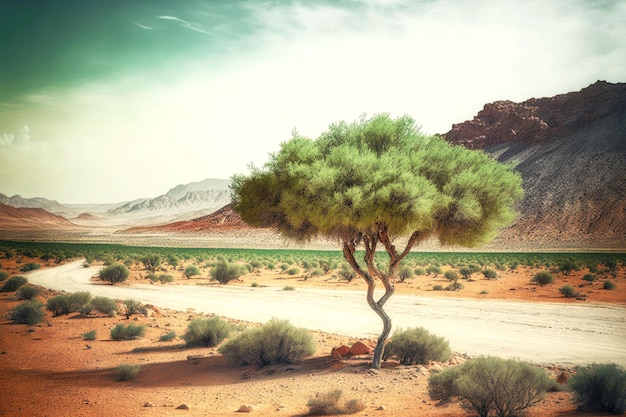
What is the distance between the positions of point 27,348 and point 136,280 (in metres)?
27.7

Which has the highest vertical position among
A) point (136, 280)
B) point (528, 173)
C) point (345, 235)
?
point (528, 173)

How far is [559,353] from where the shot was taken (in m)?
15.8

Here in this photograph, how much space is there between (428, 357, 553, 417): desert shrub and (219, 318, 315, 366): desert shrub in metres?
5.89

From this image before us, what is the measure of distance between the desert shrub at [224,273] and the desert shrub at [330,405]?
33612mm

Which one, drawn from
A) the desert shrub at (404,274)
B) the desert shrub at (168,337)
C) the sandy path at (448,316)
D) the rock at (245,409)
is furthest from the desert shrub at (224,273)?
the rock at (245,409)

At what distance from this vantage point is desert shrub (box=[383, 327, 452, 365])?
44.4 feet

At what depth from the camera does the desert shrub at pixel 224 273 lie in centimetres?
4266

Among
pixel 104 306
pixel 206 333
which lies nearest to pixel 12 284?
pixel 104 306

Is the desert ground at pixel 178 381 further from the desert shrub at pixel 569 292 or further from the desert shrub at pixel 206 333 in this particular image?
the desert shrub at pixel 569 292

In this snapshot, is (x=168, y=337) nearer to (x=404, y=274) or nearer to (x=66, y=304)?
(x=66, y=304)

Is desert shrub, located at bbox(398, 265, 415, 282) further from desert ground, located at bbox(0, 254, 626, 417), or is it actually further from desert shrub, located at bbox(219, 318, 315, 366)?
desert shrub, located at bbox(219, 318, 315, 366)

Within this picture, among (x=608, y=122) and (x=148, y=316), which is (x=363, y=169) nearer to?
(x=148, y=316)

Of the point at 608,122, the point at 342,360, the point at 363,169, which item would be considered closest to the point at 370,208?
the point at 363,169

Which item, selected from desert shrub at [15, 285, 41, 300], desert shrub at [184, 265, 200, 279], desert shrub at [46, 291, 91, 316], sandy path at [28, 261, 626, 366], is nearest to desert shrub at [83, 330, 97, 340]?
desert shrub at [46, 291, 91, 316]
